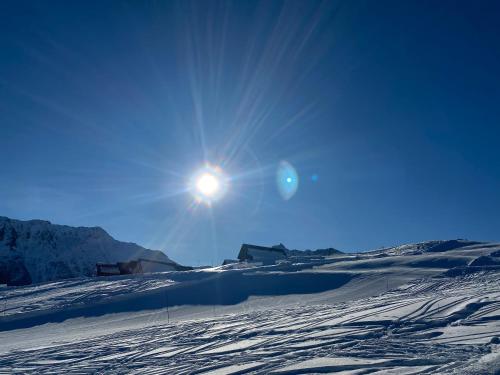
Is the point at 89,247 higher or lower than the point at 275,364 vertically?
higher

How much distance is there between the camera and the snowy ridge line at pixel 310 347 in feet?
20.9

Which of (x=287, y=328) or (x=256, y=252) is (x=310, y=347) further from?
(x=256, y=252)

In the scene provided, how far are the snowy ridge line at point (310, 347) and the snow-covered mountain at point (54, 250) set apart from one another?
115 m

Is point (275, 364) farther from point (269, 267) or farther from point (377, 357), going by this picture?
point (269, 267)

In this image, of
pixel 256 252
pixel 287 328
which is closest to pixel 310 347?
pixel 287 328

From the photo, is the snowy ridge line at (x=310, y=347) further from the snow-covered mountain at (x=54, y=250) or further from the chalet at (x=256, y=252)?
the snow-covered mountain at (x=54, y=250)

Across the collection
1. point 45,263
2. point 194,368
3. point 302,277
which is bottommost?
point 194,368

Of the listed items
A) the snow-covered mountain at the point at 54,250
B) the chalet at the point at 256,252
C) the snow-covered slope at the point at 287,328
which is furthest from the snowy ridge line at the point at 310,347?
the snow-covered mountain at the point at 54,250

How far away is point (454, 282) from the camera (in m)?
18.2

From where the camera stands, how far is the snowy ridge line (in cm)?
636

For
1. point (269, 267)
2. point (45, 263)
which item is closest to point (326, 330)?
point (269, 267)

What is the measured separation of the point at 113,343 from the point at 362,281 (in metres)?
14.7

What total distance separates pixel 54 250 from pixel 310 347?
153m

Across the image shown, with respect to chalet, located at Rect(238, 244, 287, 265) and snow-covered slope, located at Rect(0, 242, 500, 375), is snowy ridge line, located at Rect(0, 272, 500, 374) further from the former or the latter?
chalet, located at Rect(238, 244, 287, 265)
